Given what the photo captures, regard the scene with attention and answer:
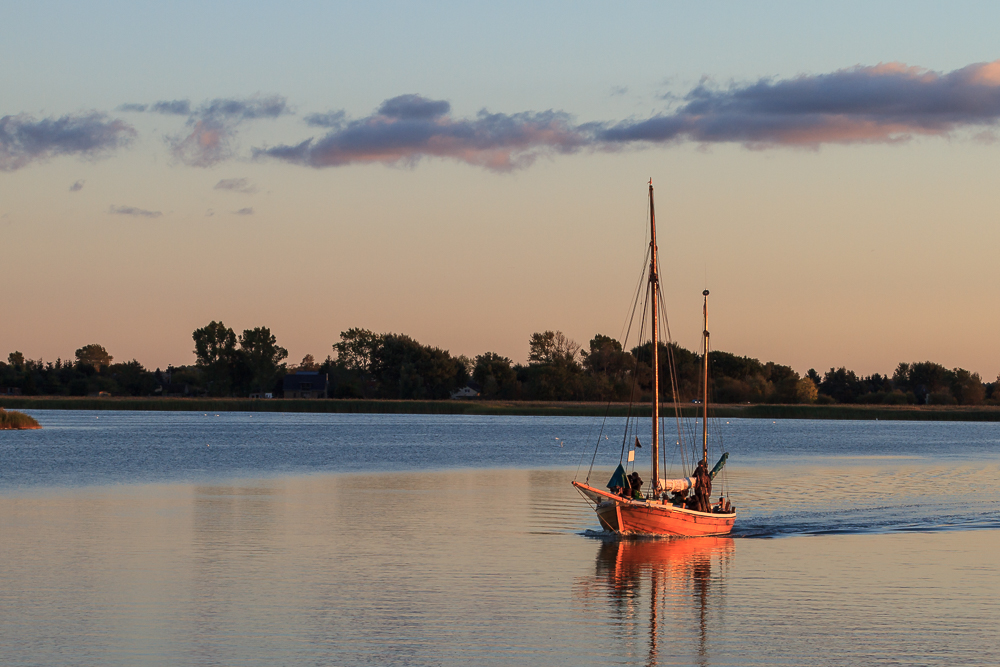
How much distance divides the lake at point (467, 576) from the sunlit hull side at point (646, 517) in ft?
1.49

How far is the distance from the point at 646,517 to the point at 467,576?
341 inches

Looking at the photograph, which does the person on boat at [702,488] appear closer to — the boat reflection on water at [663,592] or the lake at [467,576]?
the boat reflection on water at [663,592]

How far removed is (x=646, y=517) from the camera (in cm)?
3325

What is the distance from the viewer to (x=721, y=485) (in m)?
55.2


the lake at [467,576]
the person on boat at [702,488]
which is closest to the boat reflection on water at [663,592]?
the lake at [467,576]

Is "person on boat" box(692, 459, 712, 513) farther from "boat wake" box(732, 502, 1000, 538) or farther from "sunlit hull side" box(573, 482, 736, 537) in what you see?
"boat wake" box(732, 502, 1000, 538)

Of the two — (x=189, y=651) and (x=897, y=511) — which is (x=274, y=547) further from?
(x=897, y=511)

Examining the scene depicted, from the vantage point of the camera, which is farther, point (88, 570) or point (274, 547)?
point (274, 547)

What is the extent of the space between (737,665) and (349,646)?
19.3 ft

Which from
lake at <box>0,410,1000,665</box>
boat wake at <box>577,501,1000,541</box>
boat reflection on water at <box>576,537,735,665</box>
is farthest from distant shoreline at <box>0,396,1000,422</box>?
boat reflection on water at <box>576,537,735,665</box>

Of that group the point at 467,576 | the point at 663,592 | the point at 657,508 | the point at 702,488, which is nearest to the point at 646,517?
the point at 657,508

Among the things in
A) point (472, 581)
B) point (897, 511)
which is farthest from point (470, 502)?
point (472, 581)

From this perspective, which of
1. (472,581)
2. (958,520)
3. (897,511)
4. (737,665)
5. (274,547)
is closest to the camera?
(737,665)

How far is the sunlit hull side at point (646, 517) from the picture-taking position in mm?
32969
